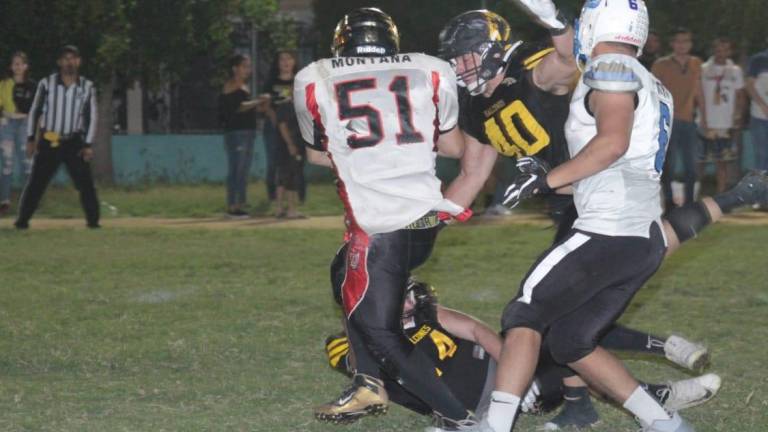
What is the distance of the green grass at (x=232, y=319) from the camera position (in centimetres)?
550

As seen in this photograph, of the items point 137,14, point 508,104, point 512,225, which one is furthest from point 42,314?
point 137,14

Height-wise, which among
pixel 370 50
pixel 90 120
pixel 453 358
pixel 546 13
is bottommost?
pixel 453 358

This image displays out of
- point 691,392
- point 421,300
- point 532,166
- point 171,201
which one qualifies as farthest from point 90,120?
point 532,166

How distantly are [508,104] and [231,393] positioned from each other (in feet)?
5.68

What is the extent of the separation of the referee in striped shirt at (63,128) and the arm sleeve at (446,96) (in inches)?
319

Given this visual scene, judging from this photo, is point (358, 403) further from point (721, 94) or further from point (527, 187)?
point (721, 94)

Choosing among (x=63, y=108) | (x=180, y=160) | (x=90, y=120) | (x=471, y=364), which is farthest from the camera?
(x=180, y=160)

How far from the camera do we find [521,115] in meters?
5.38

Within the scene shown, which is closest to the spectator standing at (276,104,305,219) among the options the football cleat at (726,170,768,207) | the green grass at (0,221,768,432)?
the green grass at (0,221,768,432)

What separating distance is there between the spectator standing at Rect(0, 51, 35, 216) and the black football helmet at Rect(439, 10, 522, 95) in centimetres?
913

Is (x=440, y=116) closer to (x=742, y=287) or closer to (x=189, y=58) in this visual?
(x=742, y=287)

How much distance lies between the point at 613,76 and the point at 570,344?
0.93m

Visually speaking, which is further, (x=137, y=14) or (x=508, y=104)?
(x=137, y=14)

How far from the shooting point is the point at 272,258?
10703 millimetres
